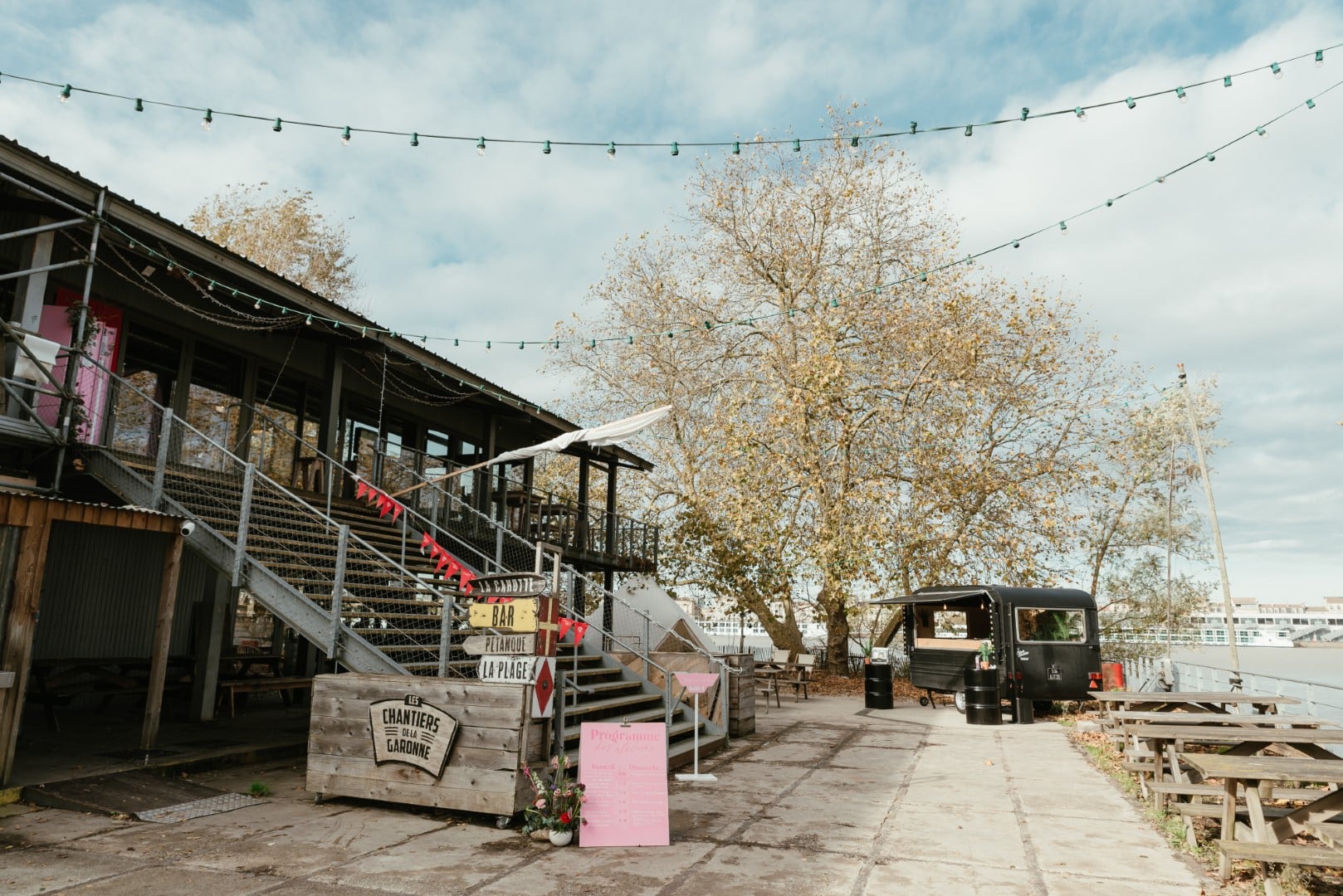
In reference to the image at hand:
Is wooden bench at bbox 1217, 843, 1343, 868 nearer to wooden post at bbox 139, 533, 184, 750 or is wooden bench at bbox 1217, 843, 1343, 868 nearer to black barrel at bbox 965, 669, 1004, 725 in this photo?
wooden post at bbox 139, 533, 184, 750

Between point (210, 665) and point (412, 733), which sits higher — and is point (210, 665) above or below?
above

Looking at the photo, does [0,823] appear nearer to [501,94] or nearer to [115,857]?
[115,857]

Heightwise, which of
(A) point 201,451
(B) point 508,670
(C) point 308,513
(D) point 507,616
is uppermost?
(A) point 201,451

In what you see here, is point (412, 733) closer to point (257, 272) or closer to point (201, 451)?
point (201, 451)

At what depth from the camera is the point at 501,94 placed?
9312 mm

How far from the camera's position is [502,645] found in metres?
7.04

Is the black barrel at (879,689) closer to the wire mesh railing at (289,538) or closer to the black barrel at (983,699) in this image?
the black barrel at (983,699)

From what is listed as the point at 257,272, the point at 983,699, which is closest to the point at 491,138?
the point at 257,272

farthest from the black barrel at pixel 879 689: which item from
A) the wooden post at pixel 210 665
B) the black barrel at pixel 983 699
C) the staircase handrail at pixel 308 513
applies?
the wooden post at pixel 210 665

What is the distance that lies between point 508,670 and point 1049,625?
12.3 metres

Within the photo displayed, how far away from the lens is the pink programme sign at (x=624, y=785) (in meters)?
6.37

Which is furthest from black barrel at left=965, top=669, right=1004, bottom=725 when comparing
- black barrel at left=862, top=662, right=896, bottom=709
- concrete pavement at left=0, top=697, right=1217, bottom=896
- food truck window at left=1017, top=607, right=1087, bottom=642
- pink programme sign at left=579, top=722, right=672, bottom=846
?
pink programme sign at left=579, top=722, right=672, bottom=846

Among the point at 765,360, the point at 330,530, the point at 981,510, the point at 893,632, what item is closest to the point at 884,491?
the point at 981,510

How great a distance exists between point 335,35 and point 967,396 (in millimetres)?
16926
